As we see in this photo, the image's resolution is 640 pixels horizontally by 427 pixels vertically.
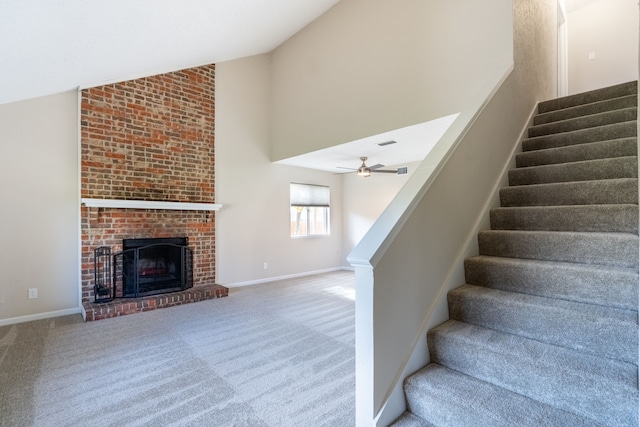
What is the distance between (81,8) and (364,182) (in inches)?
228

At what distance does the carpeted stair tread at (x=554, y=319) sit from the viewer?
1315 millimetres

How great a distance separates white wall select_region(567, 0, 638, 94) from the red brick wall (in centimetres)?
641

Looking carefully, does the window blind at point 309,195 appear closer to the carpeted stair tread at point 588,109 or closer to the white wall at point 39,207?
the white wall at point 39,207

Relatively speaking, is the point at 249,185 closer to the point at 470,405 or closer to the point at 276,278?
the point at 276,278

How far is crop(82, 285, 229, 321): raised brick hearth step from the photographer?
3773 millimetres

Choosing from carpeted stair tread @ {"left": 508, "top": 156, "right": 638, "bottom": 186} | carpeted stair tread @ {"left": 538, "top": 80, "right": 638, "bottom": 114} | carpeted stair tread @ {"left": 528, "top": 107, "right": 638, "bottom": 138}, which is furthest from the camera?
carpeted stair tread @ {"left": 538, "top": 80, "right": 638, "bottom": 114}

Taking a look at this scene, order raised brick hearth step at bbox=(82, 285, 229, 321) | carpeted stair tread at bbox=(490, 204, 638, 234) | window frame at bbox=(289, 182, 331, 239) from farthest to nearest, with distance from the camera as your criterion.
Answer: window frame at bbox=(289, 182, 331, 239)
raised brick hearth step at bbox=(82, 285, 229, 321)
carpeted stair tread at bbox=(490, 204, 638, 234)

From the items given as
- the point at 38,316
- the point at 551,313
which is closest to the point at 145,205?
the point at 38,316

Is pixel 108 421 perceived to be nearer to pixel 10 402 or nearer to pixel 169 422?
pixel 169 422

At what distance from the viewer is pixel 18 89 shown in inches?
131

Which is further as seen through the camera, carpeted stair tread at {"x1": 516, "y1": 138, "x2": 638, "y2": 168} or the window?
the window

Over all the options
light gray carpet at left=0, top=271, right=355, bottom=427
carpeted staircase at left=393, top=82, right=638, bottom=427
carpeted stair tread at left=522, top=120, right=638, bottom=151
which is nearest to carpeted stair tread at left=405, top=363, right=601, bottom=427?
carpeted staircase at left=393, top=82, right=638, bottom=427

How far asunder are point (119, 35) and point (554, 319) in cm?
415

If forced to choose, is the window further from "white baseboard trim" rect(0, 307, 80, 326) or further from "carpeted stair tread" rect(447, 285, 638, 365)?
"carpeted stair tread" rect(447, 285, 638, 365)
